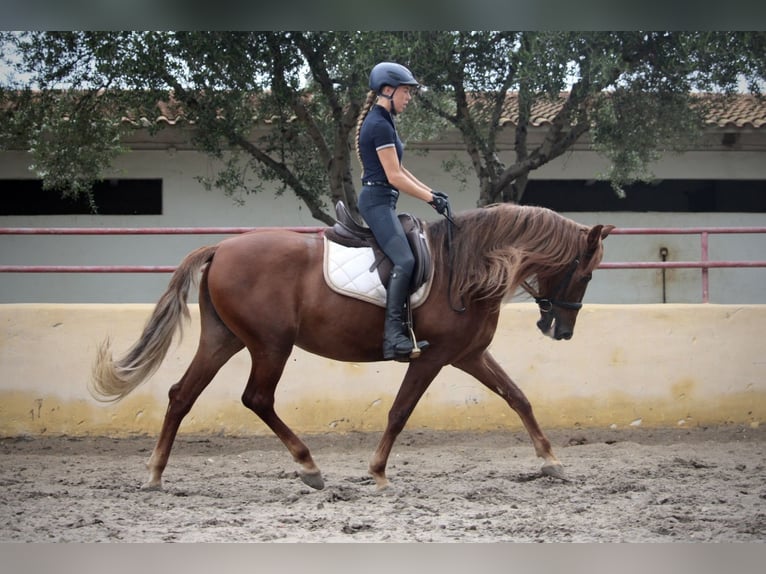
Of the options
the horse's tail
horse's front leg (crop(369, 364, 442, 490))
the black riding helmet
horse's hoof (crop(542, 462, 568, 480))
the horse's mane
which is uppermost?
the black riding helmet

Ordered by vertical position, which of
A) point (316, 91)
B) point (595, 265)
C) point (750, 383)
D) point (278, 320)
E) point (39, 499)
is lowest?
point (39, 499)

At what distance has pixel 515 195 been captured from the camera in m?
11.4

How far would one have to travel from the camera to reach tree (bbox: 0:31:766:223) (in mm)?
9562

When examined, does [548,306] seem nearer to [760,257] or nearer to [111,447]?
[111,447]

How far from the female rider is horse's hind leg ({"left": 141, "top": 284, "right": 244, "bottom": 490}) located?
1.01m

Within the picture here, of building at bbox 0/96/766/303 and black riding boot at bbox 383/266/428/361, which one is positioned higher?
building at bbox 0/96/766/303

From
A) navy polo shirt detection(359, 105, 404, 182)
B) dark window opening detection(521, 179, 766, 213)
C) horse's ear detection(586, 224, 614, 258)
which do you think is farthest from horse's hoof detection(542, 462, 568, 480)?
dark window opening detection(521, 179, 766, 213)

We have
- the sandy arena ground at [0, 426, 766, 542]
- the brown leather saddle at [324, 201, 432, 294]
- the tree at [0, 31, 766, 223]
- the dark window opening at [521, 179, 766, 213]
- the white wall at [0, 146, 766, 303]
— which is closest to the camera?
the sandy arena ground at [0, 426, 766, 542]

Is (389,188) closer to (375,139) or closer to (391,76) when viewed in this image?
(375,139)

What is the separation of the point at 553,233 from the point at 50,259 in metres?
9.01

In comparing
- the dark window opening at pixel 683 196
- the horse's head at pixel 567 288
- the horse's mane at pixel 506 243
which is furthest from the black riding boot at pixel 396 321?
the dark window opening at pixel 683 196

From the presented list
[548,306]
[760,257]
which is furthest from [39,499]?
[760,257]

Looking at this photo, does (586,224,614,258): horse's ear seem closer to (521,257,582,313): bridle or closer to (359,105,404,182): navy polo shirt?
(521,257,582,313): bridle

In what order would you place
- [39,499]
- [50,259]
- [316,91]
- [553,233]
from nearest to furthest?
1. [39,499]
2. [553,233]
3. [316,91]
4. [50,259]
